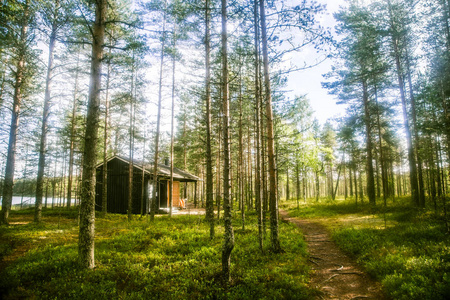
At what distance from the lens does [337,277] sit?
21.4 ft

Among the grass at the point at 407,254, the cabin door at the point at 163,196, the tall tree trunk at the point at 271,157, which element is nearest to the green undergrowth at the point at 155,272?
the tall tree trunk at the point at 271,157

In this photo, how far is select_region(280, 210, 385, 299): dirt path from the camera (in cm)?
549

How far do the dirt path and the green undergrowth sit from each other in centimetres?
47

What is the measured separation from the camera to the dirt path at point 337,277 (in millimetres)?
5495

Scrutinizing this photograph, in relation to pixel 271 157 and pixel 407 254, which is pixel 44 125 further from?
pixel 407 254

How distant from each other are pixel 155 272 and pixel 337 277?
5910 mm

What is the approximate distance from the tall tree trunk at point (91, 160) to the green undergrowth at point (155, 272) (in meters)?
0.66

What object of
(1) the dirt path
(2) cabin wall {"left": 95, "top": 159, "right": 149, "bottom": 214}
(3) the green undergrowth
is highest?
(2) cabin wall {"left": 95, "top": 159, "right": 149, "bottom": 214}

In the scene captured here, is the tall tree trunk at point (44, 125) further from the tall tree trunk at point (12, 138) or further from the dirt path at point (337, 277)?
the dirt path at point (337, 277)

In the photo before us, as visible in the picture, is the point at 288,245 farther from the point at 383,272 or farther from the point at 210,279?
the point at 210,279

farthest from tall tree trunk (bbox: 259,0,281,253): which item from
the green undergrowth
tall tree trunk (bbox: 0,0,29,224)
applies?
tall tree trunk (bbox: 0,0,29,224)

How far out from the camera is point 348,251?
8.65 meters

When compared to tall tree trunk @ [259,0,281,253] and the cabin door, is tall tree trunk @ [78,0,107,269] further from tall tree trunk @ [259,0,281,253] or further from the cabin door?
the cabin door

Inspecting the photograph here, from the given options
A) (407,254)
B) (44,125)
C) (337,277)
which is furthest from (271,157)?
(44,125)
